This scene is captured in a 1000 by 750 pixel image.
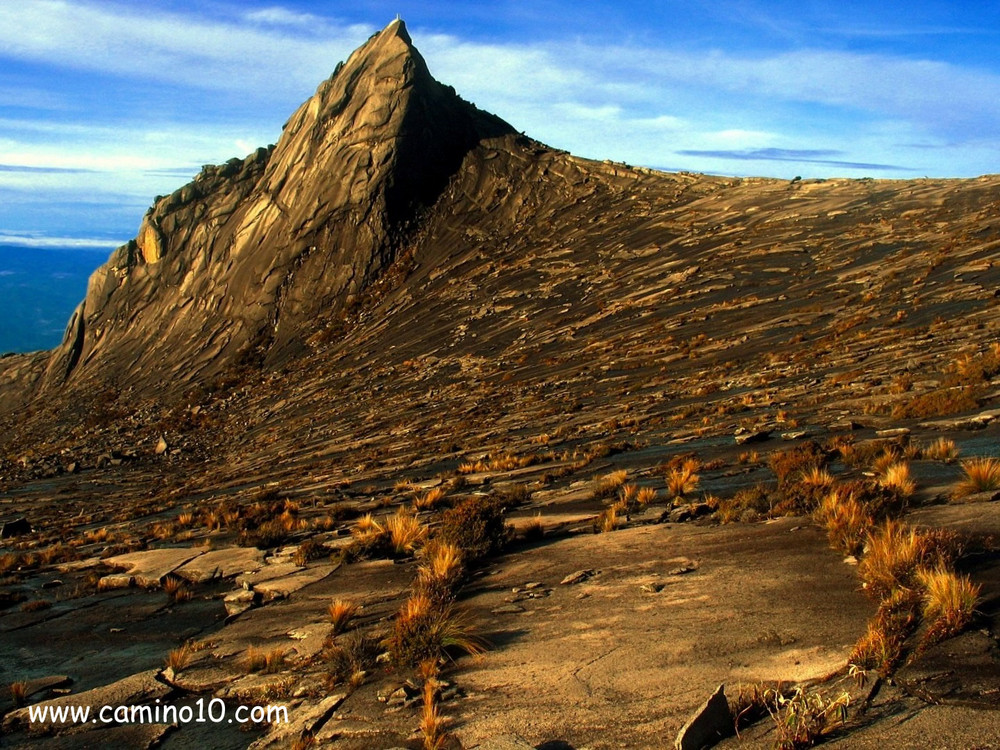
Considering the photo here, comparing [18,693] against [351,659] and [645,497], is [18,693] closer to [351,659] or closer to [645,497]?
[351,659]

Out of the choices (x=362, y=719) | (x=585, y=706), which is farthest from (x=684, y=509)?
(x=362, y=719)

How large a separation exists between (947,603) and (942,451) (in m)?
6.53

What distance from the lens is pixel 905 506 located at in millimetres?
9953

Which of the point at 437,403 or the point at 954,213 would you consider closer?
the point at 437,403

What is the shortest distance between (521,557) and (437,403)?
23.0m

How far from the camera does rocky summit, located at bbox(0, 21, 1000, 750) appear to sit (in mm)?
7074

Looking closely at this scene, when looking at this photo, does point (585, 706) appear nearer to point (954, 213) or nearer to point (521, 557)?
point (521, 557)

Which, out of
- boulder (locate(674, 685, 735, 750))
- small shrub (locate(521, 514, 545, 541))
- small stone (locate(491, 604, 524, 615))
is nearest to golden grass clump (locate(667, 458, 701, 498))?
small shrub (locate(521, 514, 545, 541))

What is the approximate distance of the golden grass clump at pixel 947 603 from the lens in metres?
6.50

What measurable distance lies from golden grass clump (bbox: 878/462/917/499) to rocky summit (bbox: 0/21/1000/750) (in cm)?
4

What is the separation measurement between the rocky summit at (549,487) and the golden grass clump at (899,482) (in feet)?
0.15

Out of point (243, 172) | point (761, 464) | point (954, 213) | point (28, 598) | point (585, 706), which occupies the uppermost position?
point (243, 172)

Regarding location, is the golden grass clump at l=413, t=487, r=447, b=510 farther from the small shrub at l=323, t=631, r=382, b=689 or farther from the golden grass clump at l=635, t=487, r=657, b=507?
the small shrub at l=323, t=631, r=382, b=689

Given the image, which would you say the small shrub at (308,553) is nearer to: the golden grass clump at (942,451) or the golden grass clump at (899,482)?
the golden grass clump at (899,482)
